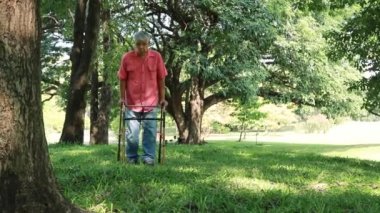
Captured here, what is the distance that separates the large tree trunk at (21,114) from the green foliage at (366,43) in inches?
381

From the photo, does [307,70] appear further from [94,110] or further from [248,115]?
[248,115]

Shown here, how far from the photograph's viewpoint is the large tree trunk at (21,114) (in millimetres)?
3439

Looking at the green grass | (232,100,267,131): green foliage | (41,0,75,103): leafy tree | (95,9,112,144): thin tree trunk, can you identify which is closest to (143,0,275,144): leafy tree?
(95,9,112,144): thin tree trunk

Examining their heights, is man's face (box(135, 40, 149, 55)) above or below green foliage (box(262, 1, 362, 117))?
below

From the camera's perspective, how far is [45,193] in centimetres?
364

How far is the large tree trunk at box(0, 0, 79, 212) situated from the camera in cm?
344

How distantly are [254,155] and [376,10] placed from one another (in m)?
4.09

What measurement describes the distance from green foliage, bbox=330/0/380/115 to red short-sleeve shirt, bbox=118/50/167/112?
20.4 feet

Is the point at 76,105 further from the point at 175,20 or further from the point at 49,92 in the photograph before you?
the point at 49,92

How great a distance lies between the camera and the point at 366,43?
12797 millimetres

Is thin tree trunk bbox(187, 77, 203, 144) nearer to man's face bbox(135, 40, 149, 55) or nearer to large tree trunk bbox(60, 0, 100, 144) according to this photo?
large tree trunk bbox(60, 0, 100, 144)

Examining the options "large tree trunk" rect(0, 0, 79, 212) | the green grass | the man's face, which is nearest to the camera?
"large tree trunk" rect(0, 0, 79, 212)

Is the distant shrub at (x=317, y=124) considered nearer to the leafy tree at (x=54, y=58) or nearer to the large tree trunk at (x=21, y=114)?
the leafy tree at (x=54, y=58)

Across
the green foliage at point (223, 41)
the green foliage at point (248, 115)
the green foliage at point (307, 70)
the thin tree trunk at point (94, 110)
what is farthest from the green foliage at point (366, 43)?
the green foliage at point (248, 115)
